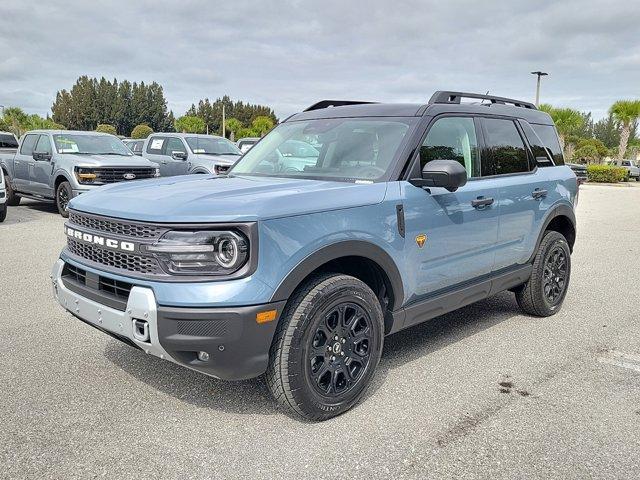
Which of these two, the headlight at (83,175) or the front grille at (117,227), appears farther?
the headlight at (83,175)

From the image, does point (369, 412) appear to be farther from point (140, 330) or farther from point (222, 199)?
point (222, 199)

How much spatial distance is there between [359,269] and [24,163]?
1159 cm

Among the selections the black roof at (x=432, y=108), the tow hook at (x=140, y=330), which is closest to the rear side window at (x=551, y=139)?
the black roof at (x=432, y=108)

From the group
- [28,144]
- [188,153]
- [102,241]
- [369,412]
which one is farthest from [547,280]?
[28,144]

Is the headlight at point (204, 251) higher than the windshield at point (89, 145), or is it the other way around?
the windshield at point (89, 145)

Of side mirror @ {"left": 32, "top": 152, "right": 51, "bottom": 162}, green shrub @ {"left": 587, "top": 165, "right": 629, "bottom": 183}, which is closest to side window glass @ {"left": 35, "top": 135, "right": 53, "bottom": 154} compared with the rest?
side mirror @ {"left": 32, "top": 152, "right": 51, "bottom": 162}

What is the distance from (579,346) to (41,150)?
38.0 ft

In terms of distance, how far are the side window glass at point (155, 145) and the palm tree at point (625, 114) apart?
3510 centimetres

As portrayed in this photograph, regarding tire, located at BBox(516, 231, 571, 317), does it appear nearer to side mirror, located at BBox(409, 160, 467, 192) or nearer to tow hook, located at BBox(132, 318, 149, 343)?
side mirror, located at BBox(409, 160, 467, 192)

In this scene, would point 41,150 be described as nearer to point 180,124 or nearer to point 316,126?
point 316,126

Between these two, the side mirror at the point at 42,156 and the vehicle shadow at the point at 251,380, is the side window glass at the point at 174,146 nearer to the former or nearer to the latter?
the side mirror at the point at 42,156

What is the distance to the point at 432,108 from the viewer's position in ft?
13.0

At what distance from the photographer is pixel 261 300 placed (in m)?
2.76

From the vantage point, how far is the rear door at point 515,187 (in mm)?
4410
